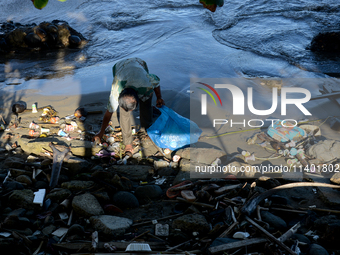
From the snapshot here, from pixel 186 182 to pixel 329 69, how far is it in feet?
19.3

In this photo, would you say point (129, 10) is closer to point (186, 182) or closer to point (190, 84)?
point (190, 84)

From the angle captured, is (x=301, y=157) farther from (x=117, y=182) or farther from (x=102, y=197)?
(x=102, y=197)

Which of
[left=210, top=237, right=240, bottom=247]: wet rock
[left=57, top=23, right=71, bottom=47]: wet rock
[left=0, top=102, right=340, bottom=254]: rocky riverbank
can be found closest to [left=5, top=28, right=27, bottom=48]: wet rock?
[left=57, top=23, right=71, bottom=47]: wet rock

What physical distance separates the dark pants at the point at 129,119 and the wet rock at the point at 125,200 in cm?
118

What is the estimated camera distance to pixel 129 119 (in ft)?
13.3

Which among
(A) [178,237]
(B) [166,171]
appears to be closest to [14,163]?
(B) [166,171]

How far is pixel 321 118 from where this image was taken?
478cm

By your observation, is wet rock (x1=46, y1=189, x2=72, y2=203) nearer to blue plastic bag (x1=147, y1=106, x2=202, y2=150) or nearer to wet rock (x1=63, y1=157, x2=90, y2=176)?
wet rock (x1=63, y1=157, x2=90, y2=176)

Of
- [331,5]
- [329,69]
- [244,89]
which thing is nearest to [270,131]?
[244,89]

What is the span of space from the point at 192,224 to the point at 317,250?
107 centimetres

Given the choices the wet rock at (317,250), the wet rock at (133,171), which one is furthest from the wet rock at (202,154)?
the wet rock at (317,250)

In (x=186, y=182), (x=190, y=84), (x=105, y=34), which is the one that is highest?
(x=105, y=34)

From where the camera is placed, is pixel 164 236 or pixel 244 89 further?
pixel 244 89

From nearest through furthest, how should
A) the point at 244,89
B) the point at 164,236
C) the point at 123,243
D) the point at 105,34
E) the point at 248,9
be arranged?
the point at 123,243, the point at 164,236, the point at 244,89, the point at 105,34, the point at 248,9
